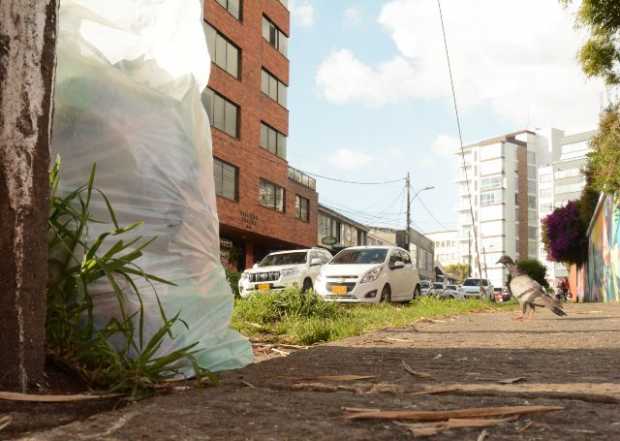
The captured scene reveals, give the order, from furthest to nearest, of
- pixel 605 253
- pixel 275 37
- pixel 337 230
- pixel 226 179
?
1. pixel 337 230
2. pixel 275 37
3. pixel 226 179
4. pixel 605 253

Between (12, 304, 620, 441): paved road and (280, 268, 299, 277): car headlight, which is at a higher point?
(280, 268, 299, 277): car headlight

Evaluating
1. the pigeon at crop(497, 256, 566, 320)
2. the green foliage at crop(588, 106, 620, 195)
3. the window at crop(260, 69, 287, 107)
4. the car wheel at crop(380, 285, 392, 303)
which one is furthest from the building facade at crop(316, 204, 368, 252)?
the pigeon at crop(497, 256, 566, 320)

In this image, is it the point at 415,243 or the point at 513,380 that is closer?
the point at 513,380

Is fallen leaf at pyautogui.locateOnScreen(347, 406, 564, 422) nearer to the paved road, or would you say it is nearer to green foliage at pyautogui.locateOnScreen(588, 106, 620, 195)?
the paved road

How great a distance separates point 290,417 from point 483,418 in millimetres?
472

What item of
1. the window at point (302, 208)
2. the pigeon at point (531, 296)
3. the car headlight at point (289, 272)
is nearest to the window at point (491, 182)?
the window at point (302, 208)

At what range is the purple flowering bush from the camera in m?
32.1

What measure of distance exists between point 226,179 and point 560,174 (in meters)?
84.3

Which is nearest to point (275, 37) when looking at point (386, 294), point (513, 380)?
point (386, 294)

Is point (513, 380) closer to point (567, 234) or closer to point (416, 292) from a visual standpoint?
point (416, 292)

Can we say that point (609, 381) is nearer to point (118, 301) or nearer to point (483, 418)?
point (483, 418)

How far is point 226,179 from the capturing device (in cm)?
2519

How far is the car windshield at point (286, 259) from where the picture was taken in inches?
644

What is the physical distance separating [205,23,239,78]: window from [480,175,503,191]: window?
8378 centimetres
